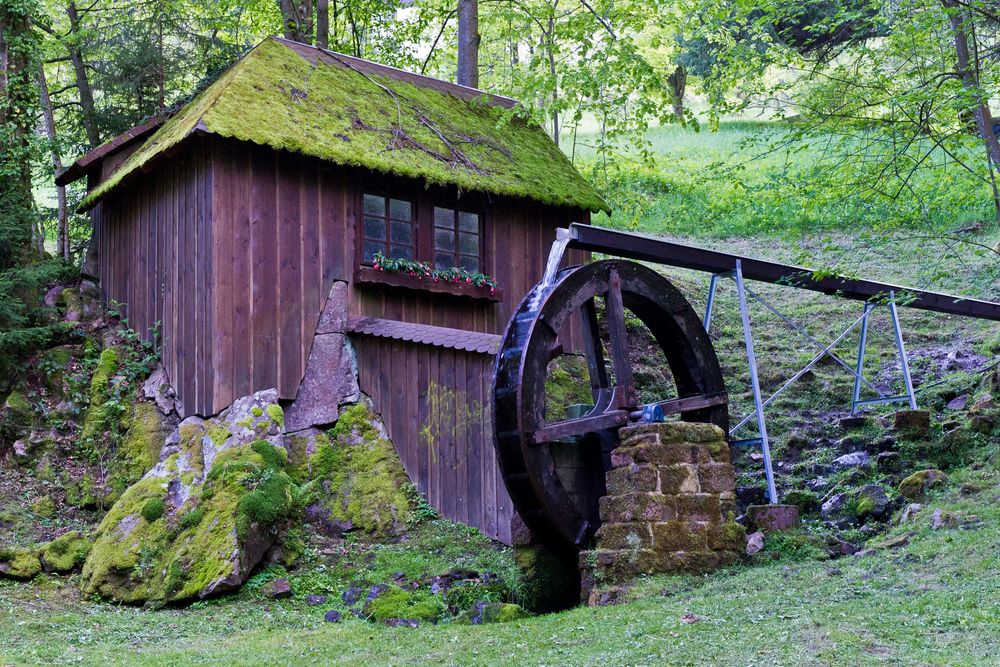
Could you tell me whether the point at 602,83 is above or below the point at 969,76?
above

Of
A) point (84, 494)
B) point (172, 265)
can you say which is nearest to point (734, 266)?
point (172, 265)

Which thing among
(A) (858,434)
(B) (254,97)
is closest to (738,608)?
(A) (858,434)

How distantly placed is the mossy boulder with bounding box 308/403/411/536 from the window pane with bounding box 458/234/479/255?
2.62m

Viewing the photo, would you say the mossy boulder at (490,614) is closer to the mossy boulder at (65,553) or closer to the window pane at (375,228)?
the mossy boulder at (65,553)

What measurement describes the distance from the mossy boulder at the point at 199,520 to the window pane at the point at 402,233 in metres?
2.79

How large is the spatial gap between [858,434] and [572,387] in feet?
10.6

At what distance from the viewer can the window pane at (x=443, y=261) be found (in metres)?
12.4

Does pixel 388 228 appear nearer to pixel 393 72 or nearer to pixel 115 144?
pixel 393 72

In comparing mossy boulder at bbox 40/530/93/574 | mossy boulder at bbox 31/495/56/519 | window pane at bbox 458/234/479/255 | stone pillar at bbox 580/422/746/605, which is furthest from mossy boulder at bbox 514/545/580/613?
mossy boulder at bbox 31/495/56/519

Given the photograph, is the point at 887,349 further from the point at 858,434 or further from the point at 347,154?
the point at 347,154

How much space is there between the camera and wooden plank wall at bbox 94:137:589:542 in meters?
10.5

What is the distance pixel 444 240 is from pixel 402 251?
622mm

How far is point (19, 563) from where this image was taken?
9234mm

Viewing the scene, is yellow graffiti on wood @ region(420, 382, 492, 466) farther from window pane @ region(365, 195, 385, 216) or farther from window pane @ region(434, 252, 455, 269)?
window pane @ region(365, 195, 385, 216)
